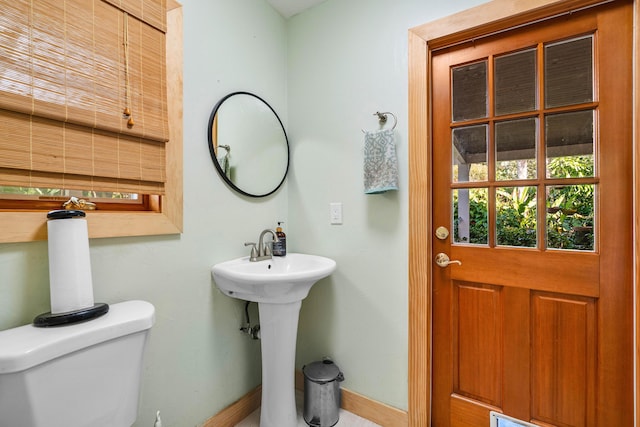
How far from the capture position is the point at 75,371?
76cm

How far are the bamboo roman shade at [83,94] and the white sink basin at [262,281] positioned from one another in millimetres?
484

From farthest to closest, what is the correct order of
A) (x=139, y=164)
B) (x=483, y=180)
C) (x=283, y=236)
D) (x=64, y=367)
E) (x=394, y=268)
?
(x=283, y=236) → (x=394, y=268) → (x=483, y=180) → (x=139, y=164) → (x=64, y=367)

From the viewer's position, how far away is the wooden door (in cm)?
109

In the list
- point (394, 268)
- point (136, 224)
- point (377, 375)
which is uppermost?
point (136, 224)

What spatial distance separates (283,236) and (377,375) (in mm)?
928

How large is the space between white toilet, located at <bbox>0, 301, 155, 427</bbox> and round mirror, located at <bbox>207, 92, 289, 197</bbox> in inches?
31.9

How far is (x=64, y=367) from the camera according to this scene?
2.43 feet

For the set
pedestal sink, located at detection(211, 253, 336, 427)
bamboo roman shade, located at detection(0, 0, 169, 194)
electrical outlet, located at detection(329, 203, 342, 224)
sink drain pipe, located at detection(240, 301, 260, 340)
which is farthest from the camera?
electrical outlet, located at detection(329, 203, 342, 224)

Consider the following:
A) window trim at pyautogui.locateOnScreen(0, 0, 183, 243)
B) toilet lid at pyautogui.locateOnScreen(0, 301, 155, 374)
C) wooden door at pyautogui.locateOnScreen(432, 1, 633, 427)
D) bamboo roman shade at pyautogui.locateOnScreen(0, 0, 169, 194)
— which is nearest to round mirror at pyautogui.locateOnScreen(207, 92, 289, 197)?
window trim at pyautogui.locateOnScreen(0, 0, 183, 243)

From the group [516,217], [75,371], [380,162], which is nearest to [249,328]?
[75,371]

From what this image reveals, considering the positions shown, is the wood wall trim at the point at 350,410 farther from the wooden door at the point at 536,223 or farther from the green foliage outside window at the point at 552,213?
the green foliage outside window at the point at 552,213

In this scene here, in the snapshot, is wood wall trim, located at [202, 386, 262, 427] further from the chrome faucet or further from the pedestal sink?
the chrome faucet

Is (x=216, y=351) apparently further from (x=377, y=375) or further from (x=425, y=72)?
(x=425, y=72)

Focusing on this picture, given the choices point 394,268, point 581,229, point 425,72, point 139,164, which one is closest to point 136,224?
point 139,164
